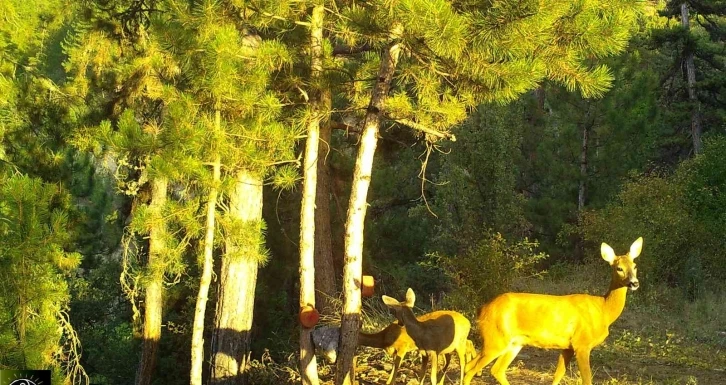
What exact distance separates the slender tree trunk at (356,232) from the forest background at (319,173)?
0.11 feet

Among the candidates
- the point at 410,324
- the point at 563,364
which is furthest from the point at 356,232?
the point at 563,364

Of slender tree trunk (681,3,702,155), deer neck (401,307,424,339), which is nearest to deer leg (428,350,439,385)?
deer neck (401,307,424,339)

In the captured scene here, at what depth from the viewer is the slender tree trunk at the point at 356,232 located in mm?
9180

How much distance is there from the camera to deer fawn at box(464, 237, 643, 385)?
334 inches

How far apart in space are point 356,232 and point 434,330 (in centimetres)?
146

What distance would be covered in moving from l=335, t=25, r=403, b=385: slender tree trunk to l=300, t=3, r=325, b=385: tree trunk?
0.67 m

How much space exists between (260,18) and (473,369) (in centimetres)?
485

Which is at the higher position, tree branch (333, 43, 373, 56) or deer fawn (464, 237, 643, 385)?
tree branch (333, 43, 373, 56)

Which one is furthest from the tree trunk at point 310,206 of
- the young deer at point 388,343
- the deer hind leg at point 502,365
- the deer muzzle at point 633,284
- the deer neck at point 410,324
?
the deer muzzle at point 633,284

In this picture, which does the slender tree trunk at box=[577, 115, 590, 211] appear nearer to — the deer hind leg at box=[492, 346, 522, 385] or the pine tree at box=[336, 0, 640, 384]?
the pine tree at box=[336, 0, 640, 384]

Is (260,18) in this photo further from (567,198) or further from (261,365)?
(567,198)

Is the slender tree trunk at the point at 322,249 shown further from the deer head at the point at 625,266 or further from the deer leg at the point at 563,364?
the deer head at the point at 625,266

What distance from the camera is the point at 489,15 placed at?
827 cm

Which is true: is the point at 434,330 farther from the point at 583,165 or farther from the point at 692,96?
the point at 692,96
